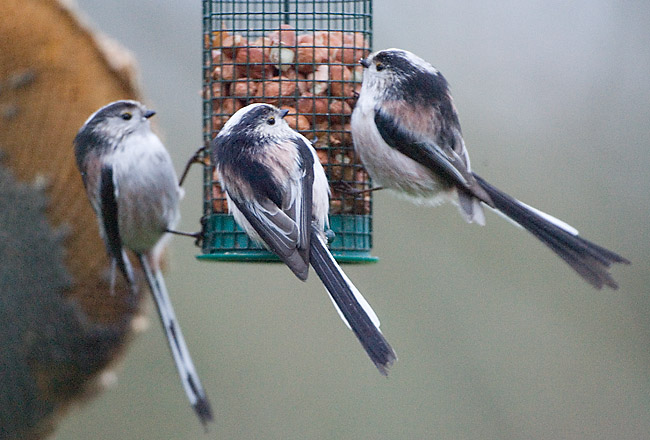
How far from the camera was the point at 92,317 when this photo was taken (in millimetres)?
4590

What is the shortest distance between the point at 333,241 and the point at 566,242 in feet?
3.27

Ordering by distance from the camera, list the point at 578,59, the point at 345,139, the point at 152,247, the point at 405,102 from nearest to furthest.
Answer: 1. the point at 405,102
2. the point at 345,139
3. the point at 152,247
4. the point at 578,59

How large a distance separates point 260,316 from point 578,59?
9.15ft

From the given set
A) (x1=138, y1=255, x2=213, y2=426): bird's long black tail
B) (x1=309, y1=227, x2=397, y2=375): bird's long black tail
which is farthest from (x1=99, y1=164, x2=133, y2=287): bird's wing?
(x1=309, y1=227, x2=397, y2=375): bird's long black tail

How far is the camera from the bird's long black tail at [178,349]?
4.23 metres

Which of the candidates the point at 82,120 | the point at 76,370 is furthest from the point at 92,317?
the point at 82,120

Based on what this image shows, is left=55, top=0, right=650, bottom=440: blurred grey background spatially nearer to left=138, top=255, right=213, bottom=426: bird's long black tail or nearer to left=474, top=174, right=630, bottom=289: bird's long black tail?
left=138, top=255, right=213, bottom=426: bird's long black tail

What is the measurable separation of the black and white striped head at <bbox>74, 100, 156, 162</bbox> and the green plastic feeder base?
595 millimetres

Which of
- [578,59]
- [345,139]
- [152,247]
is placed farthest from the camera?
[578,59]

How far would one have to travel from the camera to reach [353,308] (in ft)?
10.6

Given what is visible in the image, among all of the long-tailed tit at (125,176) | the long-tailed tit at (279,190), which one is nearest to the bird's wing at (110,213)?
the long-tailed tit at (125,176)

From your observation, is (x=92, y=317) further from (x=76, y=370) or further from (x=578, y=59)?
(x=578, y=59)

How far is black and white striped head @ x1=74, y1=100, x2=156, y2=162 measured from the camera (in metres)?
4.14

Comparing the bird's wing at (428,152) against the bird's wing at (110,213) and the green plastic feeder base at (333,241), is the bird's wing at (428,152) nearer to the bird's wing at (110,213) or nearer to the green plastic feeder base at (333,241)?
the green plastic feeder base at (333,241)
